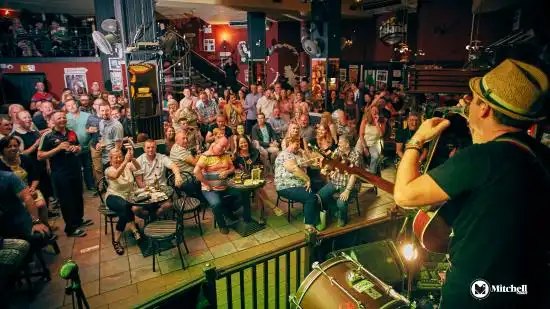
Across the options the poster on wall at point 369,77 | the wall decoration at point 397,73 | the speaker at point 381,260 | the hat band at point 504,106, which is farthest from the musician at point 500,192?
the poster on wall at point 369,77

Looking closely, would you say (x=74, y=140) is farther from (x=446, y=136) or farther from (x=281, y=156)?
(x=446, y=136)

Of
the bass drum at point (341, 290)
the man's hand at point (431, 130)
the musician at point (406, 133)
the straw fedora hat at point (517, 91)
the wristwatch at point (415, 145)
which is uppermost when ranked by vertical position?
the straw fedora hat at point (517, 91)

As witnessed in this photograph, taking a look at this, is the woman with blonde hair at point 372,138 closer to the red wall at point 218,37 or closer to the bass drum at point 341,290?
the bass drum at point 341,290

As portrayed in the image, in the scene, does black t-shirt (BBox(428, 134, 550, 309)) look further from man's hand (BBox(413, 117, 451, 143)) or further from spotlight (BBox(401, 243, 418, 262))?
spotlight (BBox(401, 243, 418, 262))

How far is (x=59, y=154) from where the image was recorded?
5.22 meters

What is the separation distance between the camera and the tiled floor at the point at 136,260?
418 centimetres

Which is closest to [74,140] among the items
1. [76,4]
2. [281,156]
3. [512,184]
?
[281,156]

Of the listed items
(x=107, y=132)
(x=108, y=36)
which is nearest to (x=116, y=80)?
(x=108, y=36)

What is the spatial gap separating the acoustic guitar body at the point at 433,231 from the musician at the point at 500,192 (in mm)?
181

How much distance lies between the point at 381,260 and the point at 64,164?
185 inches

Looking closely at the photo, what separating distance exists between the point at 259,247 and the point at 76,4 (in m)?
13.4

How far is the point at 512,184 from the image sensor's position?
127 centimetres

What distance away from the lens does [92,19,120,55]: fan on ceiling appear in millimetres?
8703

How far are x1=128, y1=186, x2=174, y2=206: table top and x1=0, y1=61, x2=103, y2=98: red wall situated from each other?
1152cm
